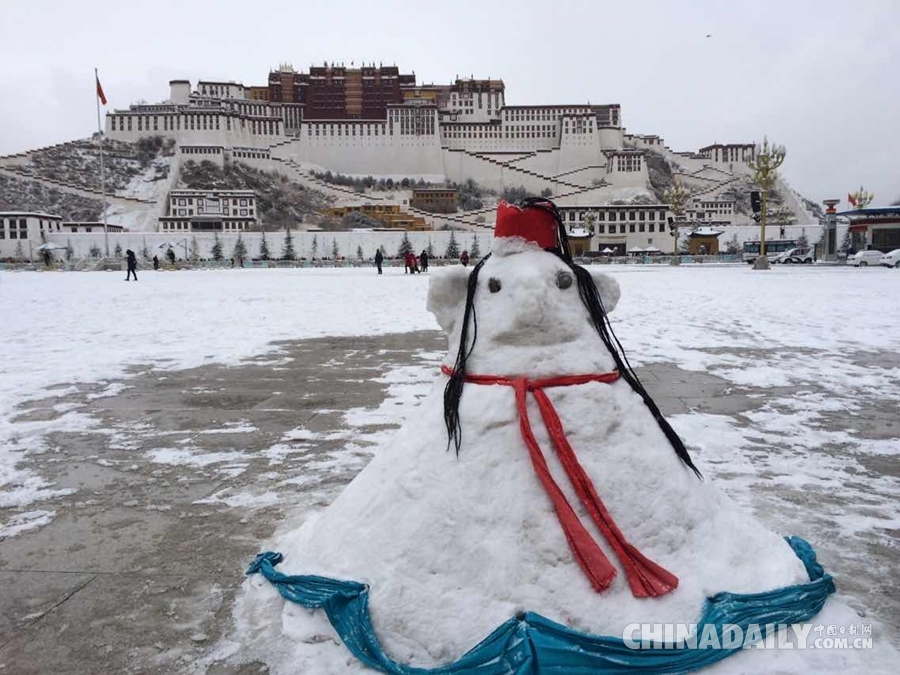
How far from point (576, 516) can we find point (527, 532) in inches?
6.6

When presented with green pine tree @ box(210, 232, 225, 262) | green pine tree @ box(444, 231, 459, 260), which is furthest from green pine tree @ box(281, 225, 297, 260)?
green pine tree @ box(444, 231, 459, 260)

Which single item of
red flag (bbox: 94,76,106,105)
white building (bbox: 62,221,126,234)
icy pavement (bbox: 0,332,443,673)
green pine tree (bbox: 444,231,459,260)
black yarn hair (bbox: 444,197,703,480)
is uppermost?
red flag (bbox: 94,76,106,105)

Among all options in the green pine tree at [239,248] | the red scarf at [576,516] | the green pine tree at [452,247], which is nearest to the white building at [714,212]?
the green pine tree at [452,247]

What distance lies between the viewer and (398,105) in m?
83.4

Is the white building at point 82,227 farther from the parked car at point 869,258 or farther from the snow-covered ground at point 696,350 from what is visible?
the parked car at point 869,258

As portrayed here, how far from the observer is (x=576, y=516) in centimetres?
207

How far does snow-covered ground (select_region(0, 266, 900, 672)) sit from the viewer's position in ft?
12.1

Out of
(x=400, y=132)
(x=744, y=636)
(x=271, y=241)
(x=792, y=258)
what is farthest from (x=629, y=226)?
(x=744, y=636)

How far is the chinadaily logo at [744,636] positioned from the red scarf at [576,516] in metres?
0.11

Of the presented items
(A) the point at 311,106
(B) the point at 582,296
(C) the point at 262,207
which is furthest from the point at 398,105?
(B) the point at 582,296

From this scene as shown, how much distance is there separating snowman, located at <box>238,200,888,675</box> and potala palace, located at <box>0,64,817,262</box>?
67.5 meters

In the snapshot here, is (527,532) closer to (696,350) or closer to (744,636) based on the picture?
(744,636)

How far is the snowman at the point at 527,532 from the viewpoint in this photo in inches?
77.7

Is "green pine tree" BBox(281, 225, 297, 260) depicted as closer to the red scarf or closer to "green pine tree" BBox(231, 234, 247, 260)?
"green pine tree" BBox(231, 234, 247, 260)
